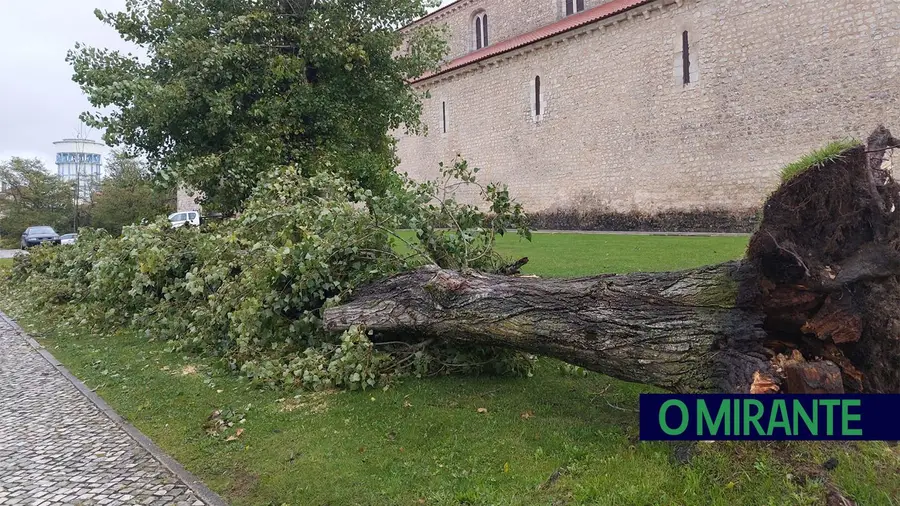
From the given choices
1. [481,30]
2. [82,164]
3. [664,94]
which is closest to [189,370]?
[664,94]

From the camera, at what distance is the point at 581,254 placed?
1165 cm

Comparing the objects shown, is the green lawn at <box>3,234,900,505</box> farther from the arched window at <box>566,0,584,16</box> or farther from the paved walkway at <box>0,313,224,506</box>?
the arched window at <box>566,0,584,16</box>

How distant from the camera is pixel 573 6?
2564cm

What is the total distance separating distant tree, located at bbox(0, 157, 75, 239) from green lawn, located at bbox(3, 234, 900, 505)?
4047cm

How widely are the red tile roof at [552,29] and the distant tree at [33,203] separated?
28178mm

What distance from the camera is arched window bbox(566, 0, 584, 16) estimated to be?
25.4m

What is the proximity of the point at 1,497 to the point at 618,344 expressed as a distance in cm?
353

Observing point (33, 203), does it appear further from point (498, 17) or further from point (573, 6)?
point (573, 6)

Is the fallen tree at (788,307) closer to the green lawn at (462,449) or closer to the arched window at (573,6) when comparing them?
the green lawn at (462,449)

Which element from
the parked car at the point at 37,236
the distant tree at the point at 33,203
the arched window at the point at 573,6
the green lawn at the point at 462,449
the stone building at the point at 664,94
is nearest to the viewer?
the green lawn at the point at 462,449

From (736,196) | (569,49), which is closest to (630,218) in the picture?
(736,196)

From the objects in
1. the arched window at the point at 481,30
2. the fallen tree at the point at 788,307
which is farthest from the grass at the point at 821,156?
the arched window at the point at 481,30

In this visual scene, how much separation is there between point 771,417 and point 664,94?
19.0m

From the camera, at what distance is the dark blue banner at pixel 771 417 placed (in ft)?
8.88
